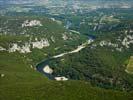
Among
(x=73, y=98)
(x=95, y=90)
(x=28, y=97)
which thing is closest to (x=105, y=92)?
(x=95, y=90)

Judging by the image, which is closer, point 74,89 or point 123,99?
point 123,99

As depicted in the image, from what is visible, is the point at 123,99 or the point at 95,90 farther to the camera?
the point at 95,90

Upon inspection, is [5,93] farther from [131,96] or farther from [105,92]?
[131,96]

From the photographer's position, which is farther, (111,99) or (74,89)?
(74,89)

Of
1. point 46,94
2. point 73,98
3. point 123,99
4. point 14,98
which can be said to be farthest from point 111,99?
point 14,98

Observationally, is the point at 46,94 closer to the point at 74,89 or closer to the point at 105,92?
the point at 74,89

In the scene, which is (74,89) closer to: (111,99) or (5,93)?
(111,99)

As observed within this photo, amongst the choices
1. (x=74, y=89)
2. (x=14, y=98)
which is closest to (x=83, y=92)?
(x=74, y=89)
